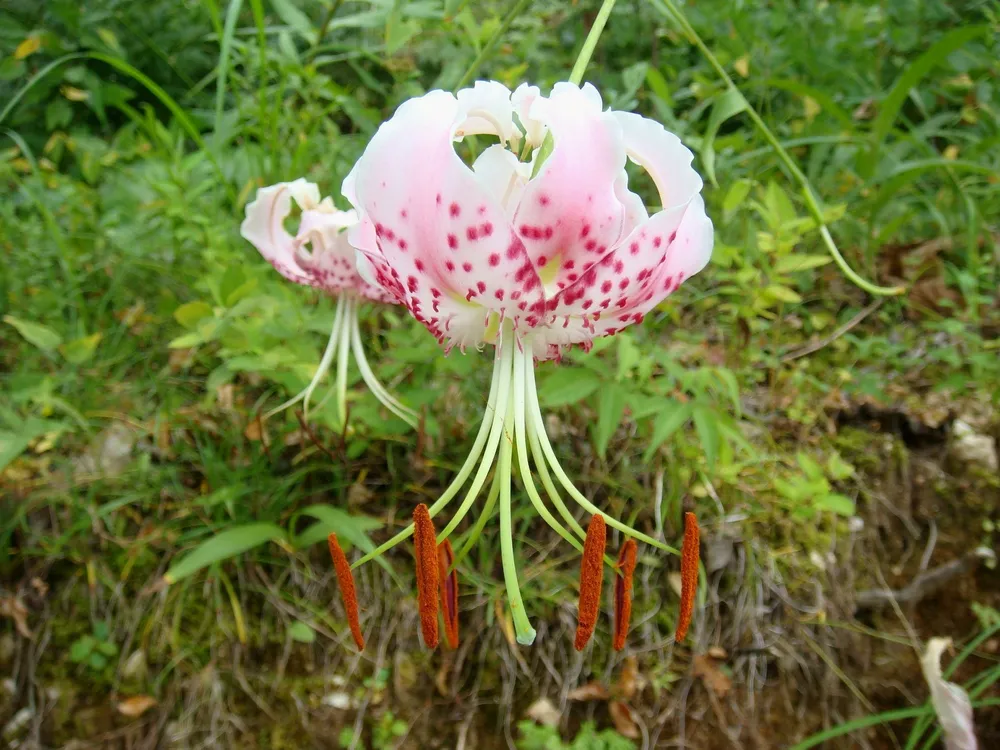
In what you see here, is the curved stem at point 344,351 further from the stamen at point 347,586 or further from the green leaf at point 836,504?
the green leaf at point 836,504

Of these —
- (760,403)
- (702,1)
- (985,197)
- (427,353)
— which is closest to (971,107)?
(985,197)

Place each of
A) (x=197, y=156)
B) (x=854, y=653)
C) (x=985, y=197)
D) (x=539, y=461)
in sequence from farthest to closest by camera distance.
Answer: (x=985, y=197), (x=197, y=156), (x=854, y=653), (x=539, y=461)

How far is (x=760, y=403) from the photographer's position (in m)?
1.49

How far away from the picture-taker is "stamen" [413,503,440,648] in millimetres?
636

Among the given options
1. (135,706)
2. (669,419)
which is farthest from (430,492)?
(135,706)

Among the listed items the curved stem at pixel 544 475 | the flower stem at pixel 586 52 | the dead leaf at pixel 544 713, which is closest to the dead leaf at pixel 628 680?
the dead leaf at pixel 544 713

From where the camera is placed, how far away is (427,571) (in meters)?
0.64

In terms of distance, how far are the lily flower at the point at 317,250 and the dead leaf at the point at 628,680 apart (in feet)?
1.83

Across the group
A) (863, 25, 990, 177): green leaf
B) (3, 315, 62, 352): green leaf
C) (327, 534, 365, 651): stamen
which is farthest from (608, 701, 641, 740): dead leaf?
(863, 25, 990, 177): green leaf

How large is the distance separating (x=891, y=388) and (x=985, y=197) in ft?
2.44

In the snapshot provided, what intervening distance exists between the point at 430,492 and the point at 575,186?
871mm

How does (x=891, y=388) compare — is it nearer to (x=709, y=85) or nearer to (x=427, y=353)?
(x=709, y=85)

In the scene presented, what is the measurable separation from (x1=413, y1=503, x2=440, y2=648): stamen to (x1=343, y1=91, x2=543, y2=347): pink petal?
0.62 ft

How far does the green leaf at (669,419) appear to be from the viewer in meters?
0.99
